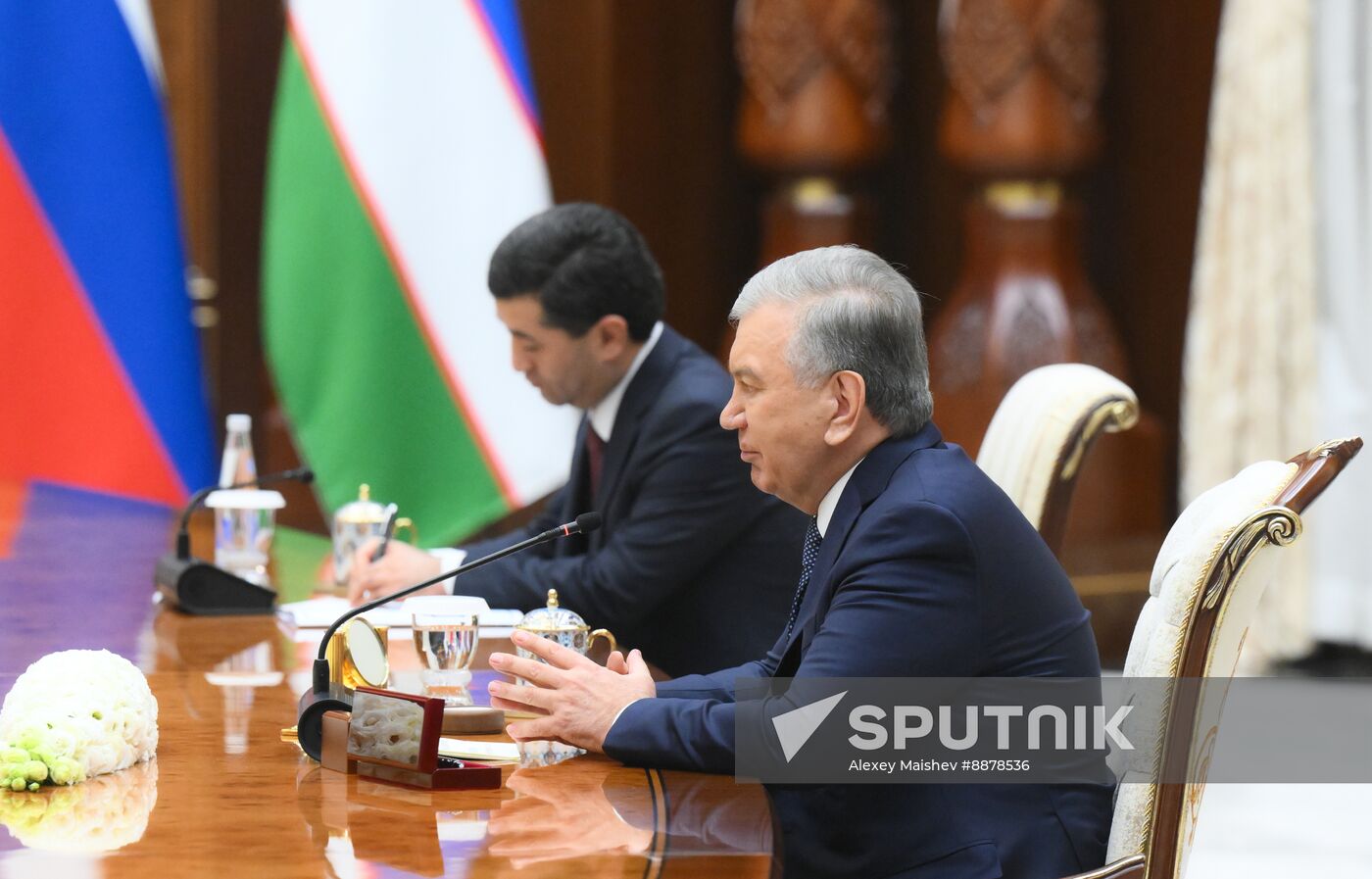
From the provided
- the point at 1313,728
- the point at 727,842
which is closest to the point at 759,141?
the point at 1313,728

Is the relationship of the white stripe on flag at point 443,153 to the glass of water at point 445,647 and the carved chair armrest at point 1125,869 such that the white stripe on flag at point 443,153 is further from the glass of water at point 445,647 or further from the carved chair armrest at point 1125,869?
the carved chair armrest at point 1125,869

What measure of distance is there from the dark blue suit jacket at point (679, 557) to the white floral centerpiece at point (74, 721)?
1.12m

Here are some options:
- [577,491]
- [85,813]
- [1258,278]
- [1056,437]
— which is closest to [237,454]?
[577,491]

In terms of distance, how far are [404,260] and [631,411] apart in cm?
171

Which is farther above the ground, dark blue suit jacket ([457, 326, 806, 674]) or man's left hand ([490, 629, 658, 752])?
man's left hand ([490, 629, 658, 752])

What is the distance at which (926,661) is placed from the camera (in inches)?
67.9

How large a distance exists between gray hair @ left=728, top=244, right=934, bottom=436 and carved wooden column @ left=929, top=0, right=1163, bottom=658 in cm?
317

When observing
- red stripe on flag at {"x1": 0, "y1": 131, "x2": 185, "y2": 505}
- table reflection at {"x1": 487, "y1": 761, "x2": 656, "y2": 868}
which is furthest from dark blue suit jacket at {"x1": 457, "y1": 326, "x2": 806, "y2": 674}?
red stripe on flag at {"x1": 0, "y1": 131, "x2": 185, "y2": 505}

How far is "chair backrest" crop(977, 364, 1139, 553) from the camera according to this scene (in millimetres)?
2674

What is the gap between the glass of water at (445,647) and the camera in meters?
2.03

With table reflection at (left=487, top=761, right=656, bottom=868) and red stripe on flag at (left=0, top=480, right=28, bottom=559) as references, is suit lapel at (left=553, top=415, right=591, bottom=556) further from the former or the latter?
table reflection at (left=487, top=761, right=656, bottom=868)

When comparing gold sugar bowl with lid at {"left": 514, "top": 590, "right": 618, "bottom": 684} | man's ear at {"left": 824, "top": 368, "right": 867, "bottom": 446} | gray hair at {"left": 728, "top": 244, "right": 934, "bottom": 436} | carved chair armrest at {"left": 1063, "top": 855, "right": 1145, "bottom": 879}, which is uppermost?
gray hair at {"left": 728, "top": 244, "right": 934, "bottom": 436}

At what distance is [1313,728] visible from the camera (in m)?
5.07

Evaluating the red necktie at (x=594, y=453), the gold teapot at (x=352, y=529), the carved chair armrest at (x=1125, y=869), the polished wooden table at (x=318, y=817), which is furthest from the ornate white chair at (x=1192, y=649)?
the gold teapot at (x=352, y=529)
